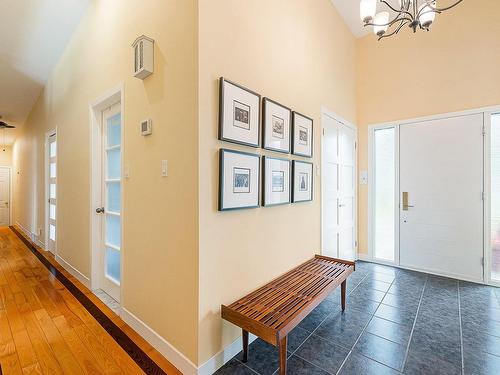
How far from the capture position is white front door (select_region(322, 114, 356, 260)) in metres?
3.03

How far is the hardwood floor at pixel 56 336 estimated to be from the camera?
5.26ft

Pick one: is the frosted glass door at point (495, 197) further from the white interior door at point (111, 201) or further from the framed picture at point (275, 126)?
the white interior door at point (111, 201)

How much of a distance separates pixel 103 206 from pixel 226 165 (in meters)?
1.84

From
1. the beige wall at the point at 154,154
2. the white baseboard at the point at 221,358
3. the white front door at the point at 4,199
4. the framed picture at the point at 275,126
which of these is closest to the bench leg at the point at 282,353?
the white baseboard at the point at 221,358

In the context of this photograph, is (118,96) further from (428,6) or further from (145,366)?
(428,6)

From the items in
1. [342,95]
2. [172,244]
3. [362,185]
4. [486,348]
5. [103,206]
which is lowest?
[486,348]

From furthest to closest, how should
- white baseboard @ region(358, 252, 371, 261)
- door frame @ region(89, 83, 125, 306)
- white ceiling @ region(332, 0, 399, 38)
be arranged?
white baseboard @ region(358, 252, 371, 261), white ceiling @ region(332, 0, 399, 38), door frame @ region(89, 83, 125, 306)

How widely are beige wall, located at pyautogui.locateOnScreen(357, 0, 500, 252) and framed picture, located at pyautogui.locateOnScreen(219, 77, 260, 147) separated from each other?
2740mm

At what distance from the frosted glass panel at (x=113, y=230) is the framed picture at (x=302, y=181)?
1.81 m

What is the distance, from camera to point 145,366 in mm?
1601

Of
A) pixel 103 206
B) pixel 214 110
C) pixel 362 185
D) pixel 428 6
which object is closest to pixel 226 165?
pixel 214 110

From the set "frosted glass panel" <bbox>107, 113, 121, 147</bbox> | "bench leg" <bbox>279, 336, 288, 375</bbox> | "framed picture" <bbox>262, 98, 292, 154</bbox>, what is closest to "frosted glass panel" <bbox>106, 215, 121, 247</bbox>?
"frosted glass panel" <bbox>107, 113, 121, 147</bbox>

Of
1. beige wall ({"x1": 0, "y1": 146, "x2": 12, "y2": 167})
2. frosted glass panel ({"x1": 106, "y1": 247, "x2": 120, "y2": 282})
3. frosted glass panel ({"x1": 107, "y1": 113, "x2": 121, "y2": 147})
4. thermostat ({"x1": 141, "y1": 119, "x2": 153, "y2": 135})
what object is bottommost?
frosted glass panel ({"x1": 106, "y1": 247, "x2": 120, "y2": 282})

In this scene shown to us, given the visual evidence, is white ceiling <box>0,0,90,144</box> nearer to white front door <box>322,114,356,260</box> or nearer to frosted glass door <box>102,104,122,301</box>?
frosted glass door <box>102,104,122,301</box>
